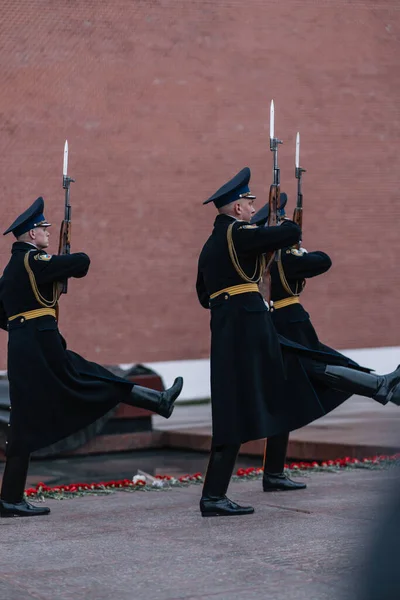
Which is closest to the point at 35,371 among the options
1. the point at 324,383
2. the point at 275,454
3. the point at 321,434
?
the point at 275,454

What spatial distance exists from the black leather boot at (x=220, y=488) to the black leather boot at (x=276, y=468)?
77 cm

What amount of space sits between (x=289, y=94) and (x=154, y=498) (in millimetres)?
4077

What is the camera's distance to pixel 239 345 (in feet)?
18.8

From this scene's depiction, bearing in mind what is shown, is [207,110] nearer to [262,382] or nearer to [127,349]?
[127,349]

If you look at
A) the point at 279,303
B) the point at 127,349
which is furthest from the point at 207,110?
the point at 279,303

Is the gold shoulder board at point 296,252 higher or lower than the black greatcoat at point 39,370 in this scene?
higher

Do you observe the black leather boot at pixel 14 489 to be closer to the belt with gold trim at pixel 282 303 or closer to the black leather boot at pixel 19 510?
the black leather boot at pixel 19 510

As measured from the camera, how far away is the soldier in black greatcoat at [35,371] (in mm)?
5816

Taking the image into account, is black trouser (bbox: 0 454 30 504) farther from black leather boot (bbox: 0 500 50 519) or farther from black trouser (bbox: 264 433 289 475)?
black trouser (bbox: 264 433 289 475)

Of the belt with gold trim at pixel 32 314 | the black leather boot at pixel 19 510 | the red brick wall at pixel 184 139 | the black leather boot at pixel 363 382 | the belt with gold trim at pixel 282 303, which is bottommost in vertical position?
the black leather boot at pixel 19 510

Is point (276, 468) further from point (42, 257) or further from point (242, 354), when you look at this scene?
point (42, 257)

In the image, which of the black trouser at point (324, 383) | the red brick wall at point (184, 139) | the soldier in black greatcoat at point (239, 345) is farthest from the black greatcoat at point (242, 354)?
the red brick wall at point (184, 139)

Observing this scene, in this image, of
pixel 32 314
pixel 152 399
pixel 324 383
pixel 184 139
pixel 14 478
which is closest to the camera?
pixel 14 478

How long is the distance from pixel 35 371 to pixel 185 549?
1515 millimetres
